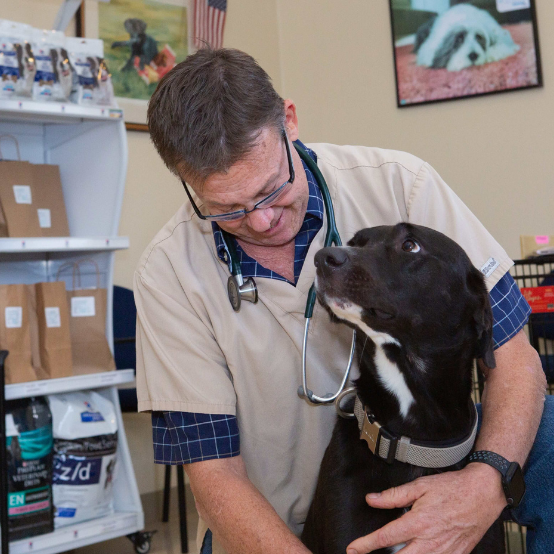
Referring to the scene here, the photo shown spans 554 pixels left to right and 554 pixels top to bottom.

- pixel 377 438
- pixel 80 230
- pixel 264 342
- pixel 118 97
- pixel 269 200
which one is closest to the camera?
pixel 377 438

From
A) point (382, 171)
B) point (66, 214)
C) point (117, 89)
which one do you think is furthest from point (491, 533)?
point (117, 89)

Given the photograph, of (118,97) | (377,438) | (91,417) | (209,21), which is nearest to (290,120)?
(377,438)

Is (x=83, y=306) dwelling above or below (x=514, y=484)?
above

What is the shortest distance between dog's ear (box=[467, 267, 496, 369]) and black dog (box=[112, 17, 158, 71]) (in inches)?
115

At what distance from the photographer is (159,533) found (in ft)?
10.1

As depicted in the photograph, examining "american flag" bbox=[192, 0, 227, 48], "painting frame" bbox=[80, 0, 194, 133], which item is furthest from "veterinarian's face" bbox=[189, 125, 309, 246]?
"american flag" bbox=[192, 0, 227, 48]

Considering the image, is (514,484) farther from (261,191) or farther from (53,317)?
(53,317)

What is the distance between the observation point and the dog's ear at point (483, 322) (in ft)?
4.21

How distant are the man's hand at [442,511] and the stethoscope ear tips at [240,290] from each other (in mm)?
459

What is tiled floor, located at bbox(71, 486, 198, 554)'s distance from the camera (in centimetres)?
283

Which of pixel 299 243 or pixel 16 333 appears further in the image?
pixel 16 333

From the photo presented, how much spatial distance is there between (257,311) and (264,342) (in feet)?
0.22

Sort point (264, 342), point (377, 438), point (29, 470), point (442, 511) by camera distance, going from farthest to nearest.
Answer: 1. point (29, 470)
2. point (264, 342)
3. point (377, 438)
4. point (442, 511)

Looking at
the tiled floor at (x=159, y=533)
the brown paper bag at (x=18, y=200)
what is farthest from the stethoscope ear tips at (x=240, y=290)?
the tiled floor at (x=159, y=533)
